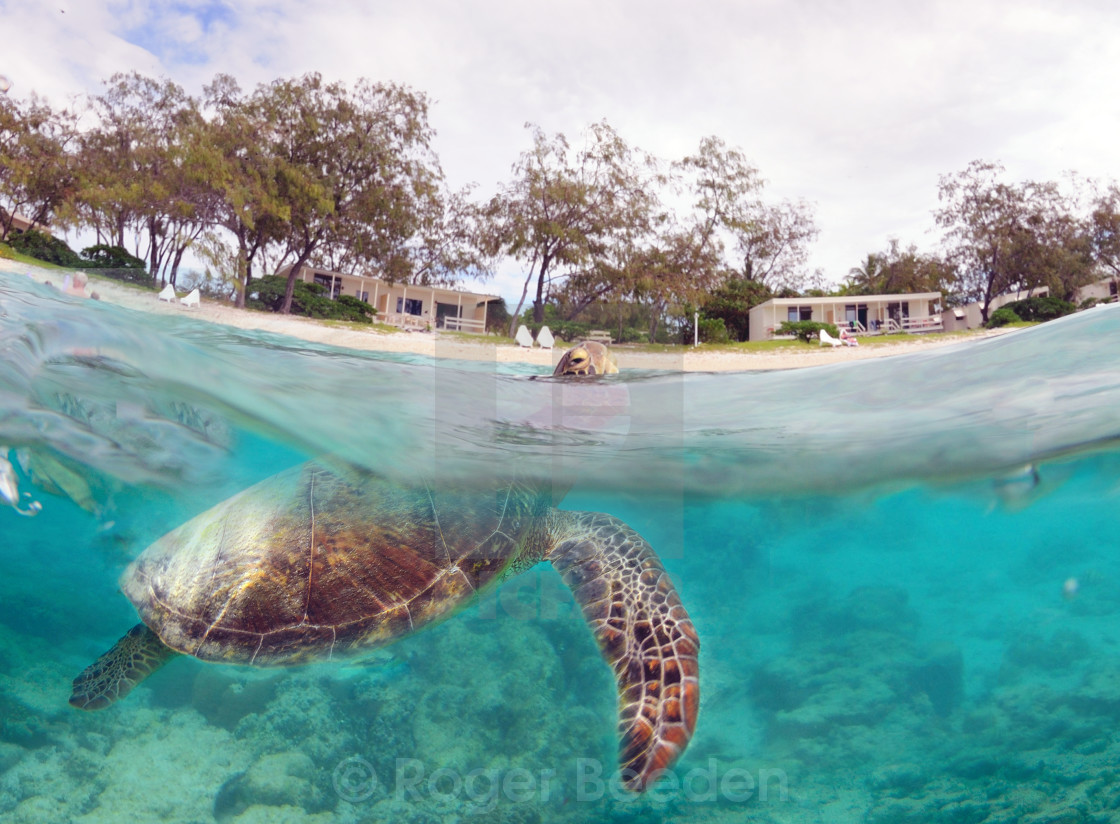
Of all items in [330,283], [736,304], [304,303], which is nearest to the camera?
[304,303]

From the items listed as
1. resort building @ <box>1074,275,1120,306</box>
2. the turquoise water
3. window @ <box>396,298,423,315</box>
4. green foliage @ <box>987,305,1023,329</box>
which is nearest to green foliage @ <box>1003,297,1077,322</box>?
green foliage @ <box>987,305,1023,329</box>

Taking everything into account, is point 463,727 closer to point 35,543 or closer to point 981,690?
point 981,690

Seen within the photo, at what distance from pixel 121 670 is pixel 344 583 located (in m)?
1.85

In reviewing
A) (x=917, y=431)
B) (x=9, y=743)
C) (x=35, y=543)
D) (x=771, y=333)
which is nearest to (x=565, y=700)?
(x=917, y=431)

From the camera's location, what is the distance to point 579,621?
761cm

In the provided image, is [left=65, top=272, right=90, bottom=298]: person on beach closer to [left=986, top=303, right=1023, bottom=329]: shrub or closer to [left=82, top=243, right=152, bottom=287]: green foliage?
[left=82, top=243, right=152, bottom=287]: green foliage

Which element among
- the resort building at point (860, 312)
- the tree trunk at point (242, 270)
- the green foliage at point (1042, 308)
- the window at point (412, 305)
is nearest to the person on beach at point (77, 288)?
the tree trunk at point (242, 270)

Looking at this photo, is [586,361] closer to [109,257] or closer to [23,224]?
[109,257]

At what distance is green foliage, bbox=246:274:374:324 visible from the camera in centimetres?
2152

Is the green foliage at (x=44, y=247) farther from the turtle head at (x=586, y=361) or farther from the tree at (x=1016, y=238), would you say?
the tree at (x=1016, y=238)

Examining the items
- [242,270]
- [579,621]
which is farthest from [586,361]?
[242,270]

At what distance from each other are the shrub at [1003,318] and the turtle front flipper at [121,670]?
88.4ft

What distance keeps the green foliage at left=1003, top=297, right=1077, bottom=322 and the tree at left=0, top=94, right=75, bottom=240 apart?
38893 millimetres

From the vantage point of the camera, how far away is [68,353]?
19.7ft
